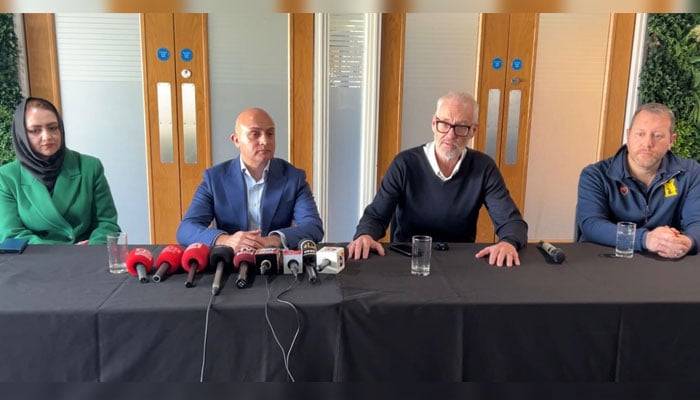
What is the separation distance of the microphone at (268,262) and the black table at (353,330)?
2.5 inches

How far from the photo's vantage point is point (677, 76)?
3.66 m

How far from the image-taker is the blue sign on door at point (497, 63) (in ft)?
12.0

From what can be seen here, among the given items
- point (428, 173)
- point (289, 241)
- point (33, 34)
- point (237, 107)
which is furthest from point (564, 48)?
point (33, 34)

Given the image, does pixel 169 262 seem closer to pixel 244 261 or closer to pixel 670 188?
pixel 244 261

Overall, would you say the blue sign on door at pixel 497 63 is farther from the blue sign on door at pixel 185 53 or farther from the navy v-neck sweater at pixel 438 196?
the blue sign on door at pixel 185 53

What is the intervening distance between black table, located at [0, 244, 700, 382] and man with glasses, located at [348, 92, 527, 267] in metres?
A: 0.74

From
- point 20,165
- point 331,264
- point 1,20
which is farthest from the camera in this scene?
point 1,20

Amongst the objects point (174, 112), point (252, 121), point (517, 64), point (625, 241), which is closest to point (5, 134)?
point (174, 112)

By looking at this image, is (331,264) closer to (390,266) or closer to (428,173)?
(390,266)

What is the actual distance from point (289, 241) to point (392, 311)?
76 centimetres

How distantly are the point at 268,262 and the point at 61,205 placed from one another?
1.20m

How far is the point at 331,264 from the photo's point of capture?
1664 millimetres

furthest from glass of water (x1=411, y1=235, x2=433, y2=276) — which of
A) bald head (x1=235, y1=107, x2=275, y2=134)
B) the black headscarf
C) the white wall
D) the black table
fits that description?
the white wall

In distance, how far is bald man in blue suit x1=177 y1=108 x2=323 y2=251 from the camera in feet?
7.40
